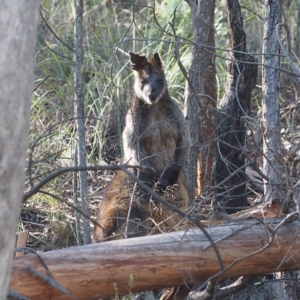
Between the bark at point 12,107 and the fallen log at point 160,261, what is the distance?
1.44 m

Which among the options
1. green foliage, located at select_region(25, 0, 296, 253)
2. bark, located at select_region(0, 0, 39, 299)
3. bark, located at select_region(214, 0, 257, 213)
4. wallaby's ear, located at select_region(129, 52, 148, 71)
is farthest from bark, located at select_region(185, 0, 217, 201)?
bark, located at select_region(0, 0, 39, 299)

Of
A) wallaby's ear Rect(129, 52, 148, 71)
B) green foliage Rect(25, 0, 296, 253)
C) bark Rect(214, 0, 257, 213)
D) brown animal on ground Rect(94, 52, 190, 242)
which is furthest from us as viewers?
green foliage Rect(25, 0, 296, 253)

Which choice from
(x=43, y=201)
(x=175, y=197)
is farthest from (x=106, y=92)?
(x=175, y=197)

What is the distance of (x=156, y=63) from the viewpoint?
7.71 m

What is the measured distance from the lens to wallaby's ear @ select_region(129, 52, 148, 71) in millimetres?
7574

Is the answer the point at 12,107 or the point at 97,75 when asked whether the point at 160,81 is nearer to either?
the point at 97,75

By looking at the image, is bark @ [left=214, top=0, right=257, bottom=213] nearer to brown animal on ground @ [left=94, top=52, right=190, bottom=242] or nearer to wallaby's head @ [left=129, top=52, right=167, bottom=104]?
brown animal on ground @ [left=94, top=52, right=190, bottom=242]

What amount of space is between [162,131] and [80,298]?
11.7 ft

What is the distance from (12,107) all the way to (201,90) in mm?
5023

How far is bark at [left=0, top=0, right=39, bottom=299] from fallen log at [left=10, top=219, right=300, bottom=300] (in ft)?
4.73

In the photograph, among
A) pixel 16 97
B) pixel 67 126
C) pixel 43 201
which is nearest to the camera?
pixel 16 97

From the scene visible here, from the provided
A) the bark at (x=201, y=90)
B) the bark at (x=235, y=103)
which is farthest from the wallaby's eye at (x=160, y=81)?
the bark at (x=235, y=103)

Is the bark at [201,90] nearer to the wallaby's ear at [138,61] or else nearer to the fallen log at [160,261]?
the wallaby's ear at [138,61]

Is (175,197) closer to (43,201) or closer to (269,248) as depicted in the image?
(43,201)
